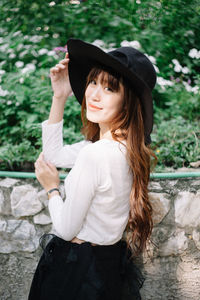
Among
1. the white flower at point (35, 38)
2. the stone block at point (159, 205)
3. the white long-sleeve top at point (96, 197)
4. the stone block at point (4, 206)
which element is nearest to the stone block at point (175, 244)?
the stone block at point (159, 205)

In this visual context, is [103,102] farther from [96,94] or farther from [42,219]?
[42,219]

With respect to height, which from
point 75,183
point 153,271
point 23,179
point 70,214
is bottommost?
point 153,271

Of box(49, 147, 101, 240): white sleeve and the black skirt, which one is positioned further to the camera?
the black skirt

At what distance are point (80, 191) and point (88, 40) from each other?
2421 millimetres

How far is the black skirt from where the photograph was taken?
155cm

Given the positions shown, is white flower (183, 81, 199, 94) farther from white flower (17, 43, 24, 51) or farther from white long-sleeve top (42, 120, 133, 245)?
white long-sleeve top (42, 120, 133, 245)

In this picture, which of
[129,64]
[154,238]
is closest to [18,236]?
[154,238]

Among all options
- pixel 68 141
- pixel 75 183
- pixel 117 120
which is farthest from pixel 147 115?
pixel 68 141

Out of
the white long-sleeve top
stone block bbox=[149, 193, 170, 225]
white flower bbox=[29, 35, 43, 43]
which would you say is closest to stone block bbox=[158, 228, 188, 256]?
stone block bbox=[149, 193, 170, 225]

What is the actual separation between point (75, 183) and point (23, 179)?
78 centimetres

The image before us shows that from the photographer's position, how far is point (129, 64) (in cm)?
136

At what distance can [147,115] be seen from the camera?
1.48m

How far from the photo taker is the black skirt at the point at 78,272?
1.55m

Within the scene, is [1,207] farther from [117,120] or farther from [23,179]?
[117,120]
